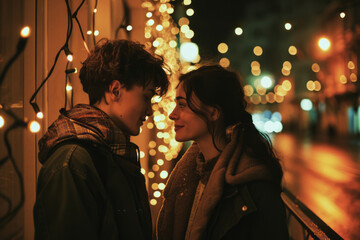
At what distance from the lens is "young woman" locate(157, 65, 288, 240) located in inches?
69.4

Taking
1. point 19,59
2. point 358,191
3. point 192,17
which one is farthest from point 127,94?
point 358,191

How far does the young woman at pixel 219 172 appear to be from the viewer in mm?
1763

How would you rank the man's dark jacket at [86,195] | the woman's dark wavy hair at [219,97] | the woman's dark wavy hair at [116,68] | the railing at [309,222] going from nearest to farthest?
the man's dark jacket at [86,195] < the woman's dark wavy hair at [116,68] < the railing at [309,222] < the woman's dark wavy hair at [219,97]

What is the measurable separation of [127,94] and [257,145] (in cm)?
92

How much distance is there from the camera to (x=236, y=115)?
2.29 metres

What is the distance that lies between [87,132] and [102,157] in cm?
14

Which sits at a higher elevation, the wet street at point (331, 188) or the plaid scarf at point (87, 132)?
the plaid scarf at point (87, 132)

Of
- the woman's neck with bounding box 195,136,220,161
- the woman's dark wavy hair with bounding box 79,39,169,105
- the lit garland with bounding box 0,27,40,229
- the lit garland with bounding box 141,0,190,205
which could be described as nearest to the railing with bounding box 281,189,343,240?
the woman's neck with bounding box 195,136,220,161

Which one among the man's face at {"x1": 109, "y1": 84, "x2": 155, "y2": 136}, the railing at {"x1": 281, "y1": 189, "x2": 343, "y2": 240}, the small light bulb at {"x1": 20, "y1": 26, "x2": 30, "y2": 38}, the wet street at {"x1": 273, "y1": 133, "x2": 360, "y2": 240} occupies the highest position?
the small light bulb at {"x1": 20, "y1": 26, "x2": 30, "y2": 38}

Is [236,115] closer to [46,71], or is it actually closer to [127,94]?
[127,94]

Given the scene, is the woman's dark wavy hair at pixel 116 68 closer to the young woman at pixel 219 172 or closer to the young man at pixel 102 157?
the young man at pixel 102 157

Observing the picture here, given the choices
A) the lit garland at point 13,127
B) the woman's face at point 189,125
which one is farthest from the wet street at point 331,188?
the lit garland at point 13,127

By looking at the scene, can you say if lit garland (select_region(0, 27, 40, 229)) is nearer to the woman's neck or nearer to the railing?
the woman's neck

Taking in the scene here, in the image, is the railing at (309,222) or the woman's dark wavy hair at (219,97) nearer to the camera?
the railing at (309,222)
